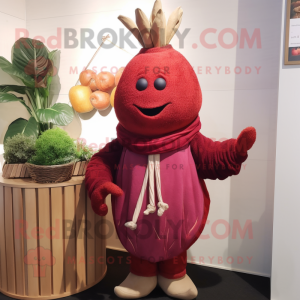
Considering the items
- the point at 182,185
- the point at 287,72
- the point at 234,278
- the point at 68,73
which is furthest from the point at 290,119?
the point at 68,73

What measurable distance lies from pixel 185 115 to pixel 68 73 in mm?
1202

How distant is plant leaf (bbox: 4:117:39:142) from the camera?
2021mm

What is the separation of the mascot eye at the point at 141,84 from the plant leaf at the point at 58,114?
2.85 ft

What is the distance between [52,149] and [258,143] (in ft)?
3.68

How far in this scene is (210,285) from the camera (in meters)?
1.71

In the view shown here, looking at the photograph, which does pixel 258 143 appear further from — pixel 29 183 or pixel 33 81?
pixel 33 81

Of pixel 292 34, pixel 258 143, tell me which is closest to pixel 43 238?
pixel 258 143

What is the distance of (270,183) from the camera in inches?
70.3

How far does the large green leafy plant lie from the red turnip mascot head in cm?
71

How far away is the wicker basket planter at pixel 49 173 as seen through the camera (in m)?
1.47

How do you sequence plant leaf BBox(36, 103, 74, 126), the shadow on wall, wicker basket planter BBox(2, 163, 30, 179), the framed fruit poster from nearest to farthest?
the framed fruit poster
wicker basket planter BBox(2, 163, 30, 179)
the shadow on wall
plant leaf BBox(36, 103, 74, 126)

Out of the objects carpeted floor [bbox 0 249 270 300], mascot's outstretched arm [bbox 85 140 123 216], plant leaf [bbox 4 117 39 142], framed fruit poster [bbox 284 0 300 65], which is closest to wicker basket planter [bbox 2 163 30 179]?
mascot's outstretched arm [bbox 85 140 123 216]

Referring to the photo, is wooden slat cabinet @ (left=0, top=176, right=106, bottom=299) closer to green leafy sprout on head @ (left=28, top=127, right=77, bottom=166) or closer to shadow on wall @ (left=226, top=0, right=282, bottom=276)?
green leafy sprout on head @ (left=28, top=127, right=77, bottom=166)

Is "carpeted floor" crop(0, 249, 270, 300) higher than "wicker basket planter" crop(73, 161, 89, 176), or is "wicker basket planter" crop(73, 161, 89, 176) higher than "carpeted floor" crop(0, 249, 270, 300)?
"wicker basket planter" crop(73, 161, 89, 176)
